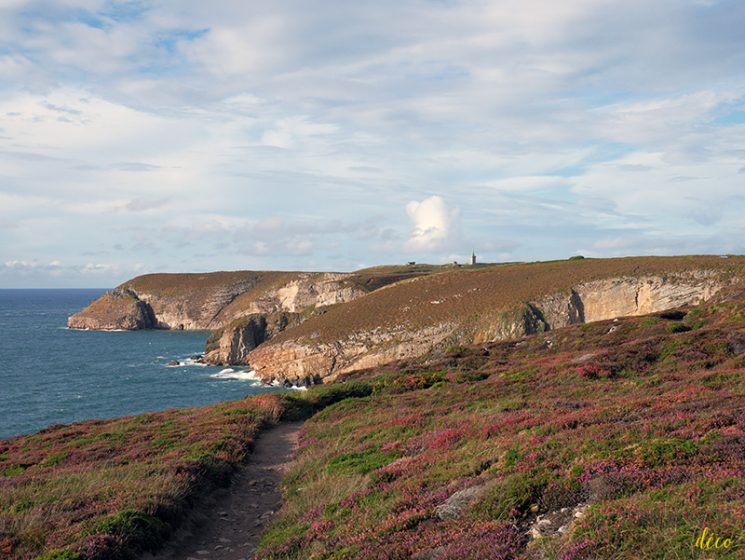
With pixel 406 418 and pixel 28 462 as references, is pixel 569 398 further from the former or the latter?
pixel 28 462

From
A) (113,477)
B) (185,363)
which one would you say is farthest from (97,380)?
(113,477)

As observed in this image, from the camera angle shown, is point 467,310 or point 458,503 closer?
point 458,503

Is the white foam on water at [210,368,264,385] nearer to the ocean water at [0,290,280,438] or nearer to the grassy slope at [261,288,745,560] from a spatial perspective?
the ocean water at [0,290,280,438]

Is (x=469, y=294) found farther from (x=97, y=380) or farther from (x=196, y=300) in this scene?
(x=196, y=300)

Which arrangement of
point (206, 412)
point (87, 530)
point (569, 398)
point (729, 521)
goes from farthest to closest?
point (206, 412) < point (569, 398) < point (87, 530) < point (729, 521)

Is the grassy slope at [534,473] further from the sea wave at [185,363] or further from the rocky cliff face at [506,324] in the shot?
the sea wave at [185,363]

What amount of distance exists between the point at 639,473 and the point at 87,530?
11.4 metres

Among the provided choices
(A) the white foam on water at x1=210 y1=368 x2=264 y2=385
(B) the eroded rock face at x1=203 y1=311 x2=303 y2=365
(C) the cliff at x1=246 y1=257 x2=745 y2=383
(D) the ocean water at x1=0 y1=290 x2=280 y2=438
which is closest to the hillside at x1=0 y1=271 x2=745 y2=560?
(D) the ocean water at x1=0 y1=290 x2=280 y2=438

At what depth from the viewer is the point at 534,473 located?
1095cm

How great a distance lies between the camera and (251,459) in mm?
22188

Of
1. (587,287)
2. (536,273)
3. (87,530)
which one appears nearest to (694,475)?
(87,530)

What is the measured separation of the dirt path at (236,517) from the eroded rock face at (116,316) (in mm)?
159685

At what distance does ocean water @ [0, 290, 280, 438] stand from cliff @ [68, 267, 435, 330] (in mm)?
31125

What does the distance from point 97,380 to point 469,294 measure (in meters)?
56.2
